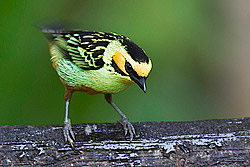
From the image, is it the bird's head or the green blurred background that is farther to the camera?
the green blurred background

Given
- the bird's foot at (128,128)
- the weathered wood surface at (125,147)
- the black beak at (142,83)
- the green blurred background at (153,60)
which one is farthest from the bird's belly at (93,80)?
the green blurred background at (153,60)

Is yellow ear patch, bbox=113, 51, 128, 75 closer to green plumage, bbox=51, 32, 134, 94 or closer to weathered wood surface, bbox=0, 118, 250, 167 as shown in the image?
green plumage, bbox=51, 32, 134, 94

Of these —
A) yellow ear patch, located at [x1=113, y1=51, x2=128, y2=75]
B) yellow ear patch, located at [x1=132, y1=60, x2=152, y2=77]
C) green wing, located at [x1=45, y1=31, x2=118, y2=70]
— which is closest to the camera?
yellow ear patch, located at [x1=132, y1=60, x2=152, y2=77]

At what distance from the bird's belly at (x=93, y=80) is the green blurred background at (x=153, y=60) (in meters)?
0.81

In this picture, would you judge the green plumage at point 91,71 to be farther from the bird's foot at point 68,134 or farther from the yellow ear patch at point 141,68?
the bird's foot at point 68,134

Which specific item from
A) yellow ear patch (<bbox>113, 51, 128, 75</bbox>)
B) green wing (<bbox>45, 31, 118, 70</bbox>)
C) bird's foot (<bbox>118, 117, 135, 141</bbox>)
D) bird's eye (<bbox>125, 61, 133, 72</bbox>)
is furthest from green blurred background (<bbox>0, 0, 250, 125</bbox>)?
bird's eye (<bbox>125, 61, 133, 72</bbox>)

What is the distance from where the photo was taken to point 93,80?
10.0 ft

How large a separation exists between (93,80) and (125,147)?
64 centimetres

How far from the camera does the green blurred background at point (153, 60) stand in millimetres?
3865

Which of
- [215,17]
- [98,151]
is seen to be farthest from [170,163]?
[215,17]

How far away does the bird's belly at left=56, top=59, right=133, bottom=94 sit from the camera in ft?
9.89

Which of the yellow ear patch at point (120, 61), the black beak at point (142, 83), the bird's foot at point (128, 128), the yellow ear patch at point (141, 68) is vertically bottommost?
the bird's foot at point (128, 128)

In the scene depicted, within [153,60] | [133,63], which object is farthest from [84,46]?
[153,60]

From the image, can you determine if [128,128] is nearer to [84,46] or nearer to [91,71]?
[91,71]
